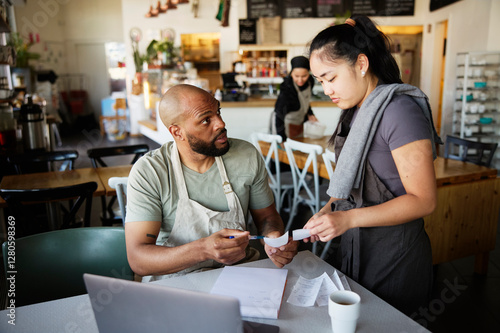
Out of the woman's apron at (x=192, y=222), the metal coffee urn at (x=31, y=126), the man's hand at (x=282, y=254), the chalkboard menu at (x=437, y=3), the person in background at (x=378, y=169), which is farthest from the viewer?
the chalkboard menu at (x=437, y=3)

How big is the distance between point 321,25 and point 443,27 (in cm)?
225

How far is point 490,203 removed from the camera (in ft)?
10.3

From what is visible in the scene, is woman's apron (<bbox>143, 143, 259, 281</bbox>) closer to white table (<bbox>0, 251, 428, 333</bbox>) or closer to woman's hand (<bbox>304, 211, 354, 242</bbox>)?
white table (<bbox>0, 251, 428, 333</bbox>)

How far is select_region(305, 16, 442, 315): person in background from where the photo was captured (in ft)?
4.22

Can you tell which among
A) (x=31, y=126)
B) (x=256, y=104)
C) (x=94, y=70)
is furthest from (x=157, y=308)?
(x=94, y=70)

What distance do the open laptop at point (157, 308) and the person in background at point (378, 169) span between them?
1.75ft

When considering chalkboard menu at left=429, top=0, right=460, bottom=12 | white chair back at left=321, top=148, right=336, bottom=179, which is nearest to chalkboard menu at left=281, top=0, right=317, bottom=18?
chalkboard menu at left=429, top=0, right=460, bottom=12

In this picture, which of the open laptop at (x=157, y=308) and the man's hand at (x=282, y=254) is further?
the man's hand at (x=282, y=254)

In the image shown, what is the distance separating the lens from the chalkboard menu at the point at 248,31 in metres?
8.48

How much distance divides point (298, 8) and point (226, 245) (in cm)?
783

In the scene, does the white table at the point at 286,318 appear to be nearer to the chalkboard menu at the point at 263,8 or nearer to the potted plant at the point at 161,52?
the potted plant at the point at 161,52

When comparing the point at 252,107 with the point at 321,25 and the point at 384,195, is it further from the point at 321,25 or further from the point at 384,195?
the point at 384,195

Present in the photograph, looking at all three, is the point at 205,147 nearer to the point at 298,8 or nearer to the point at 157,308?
the point at 157,308

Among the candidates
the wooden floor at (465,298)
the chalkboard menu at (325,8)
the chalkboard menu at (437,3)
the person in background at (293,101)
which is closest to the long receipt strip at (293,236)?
the wooden floor at (465,298)
